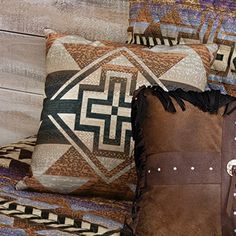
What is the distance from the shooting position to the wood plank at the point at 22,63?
1.72 meters

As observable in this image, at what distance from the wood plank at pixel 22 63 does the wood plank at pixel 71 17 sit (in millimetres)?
33

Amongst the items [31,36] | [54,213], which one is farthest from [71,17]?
[54,213]

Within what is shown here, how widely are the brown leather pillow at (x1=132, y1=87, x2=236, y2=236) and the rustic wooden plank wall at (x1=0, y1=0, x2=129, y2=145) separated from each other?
1.98 ft

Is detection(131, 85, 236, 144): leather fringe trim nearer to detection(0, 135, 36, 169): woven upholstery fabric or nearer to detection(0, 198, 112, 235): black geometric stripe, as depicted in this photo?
detection(0, 198, 112, 235): black geometric stripe

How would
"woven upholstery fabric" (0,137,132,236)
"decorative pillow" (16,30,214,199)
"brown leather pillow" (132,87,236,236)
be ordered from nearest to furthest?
"brown leather pillow" (132,87,236,236) → "woven upholstery fabric" (0,137,132,236) → "decorative pillow" (16,30,214,199)

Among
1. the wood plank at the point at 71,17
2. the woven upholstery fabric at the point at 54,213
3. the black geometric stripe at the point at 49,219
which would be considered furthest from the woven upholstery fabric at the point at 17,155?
the wood plank at the point at 71,17

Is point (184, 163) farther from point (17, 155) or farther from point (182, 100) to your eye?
point (17, 155)

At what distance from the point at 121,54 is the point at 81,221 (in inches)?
15.5

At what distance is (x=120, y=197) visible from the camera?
50.5 inches

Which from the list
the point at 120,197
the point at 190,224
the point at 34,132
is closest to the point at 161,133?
the point at 190,224

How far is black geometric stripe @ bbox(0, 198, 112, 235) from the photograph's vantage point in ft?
3.71

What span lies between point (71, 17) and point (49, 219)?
2.32 feet

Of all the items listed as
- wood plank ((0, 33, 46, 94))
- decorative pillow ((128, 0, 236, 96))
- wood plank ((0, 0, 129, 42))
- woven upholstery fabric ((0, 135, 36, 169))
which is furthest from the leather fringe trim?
wood plank ((0, 33, 46, 94))

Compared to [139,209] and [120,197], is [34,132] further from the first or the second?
[139,209]
